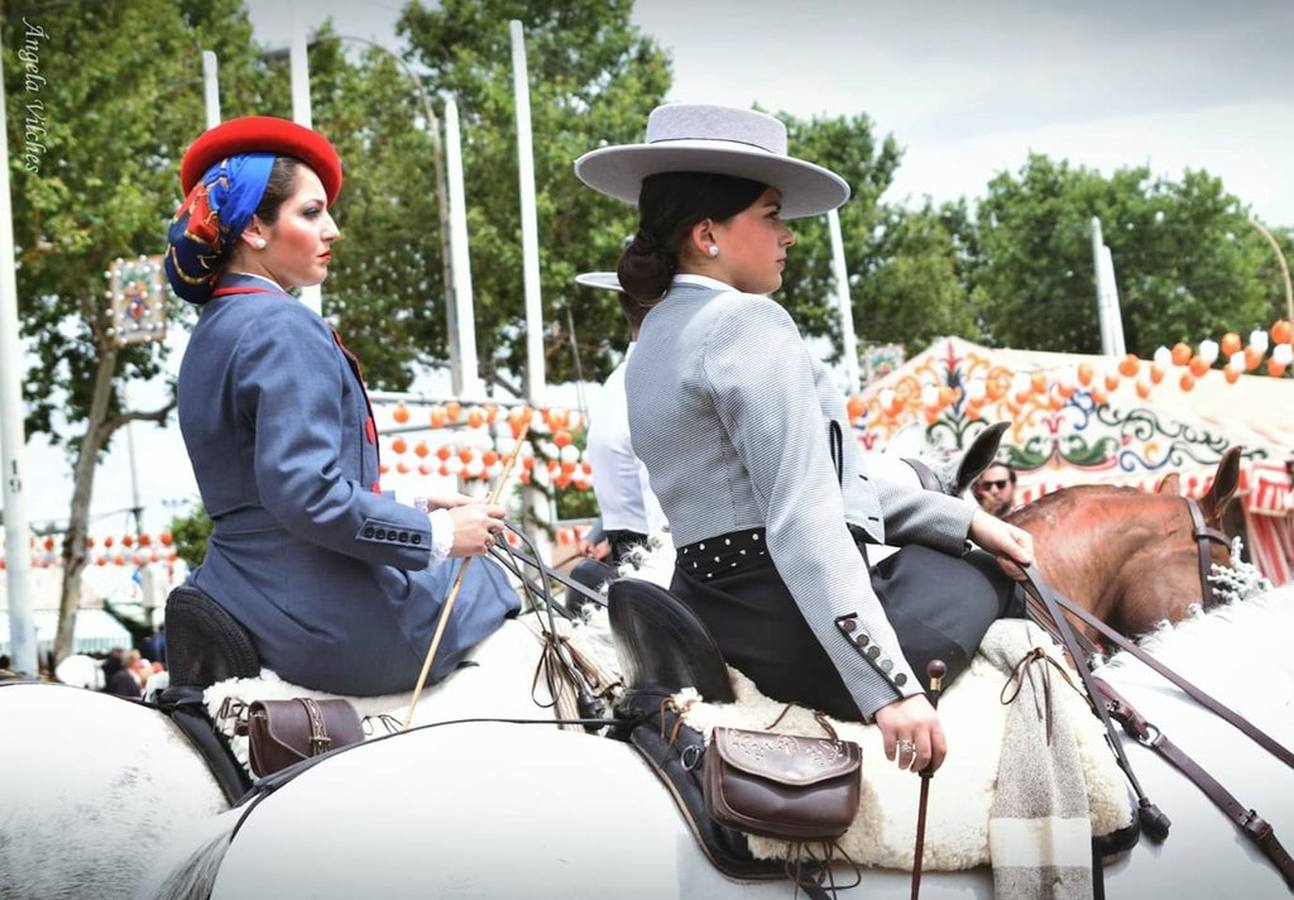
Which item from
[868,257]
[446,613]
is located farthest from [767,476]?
[868,257]

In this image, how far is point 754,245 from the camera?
8.95ft

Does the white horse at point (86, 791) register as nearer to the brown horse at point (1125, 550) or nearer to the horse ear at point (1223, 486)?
the brown horse at point (1125, 550)

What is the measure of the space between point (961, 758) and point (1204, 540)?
2.05 meters

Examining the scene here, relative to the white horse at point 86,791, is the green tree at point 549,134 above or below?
above

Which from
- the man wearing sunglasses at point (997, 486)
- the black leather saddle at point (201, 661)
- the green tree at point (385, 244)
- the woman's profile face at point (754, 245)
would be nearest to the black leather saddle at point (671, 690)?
the woman's profile face at point (754, 245)

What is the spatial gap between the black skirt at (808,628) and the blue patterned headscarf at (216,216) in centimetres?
140

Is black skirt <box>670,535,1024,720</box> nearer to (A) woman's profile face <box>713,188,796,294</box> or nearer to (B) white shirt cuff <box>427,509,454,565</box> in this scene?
(A) woman's profile face <box>713,188,796,294</box>

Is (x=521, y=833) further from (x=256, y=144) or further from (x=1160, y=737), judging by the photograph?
(x=256, y=144)

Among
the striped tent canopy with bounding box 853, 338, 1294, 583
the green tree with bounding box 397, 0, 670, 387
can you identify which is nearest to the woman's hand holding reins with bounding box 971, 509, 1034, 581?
the striped tent canopy with bounding box 853, 338, 1294, 583

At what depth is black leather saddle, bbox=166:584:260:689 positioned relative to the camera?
10.2 feet

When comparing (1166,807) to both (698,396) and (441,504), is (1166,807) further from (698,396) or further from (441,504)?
(441,504)

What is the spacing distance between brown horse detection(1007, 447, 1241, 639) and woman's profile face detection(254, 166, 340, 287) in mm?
2388

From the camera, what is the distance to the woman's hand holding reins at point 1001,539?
8.59ft

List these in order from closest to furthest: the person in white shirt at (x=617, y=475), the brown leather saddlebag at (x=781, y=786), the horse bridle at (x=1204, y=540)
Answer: the brown leather saddlebag at (x=781, y=786), the horse bridle at (x=1204, y=540), the person in white shirt at (x=617, y=475)
